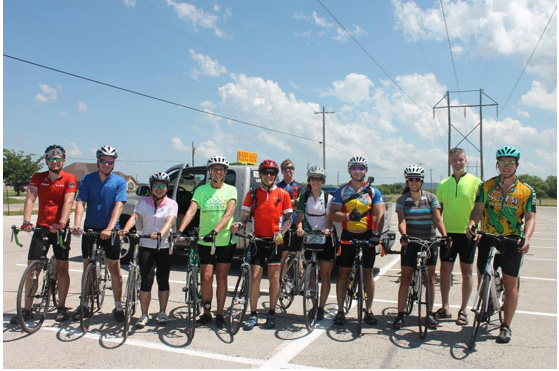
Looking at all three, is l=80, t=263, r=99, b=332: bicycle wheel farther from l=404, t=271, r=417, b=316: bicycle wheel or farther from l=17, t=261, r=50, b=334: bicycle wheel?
l=404, t=271, r=417, b=316: bicycle wheel

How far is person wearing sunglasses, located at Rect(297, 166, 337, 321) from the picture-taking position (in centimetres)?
558

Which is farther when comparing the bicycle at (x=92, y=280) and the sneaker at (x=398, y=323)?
the sneaker at (x=398, y=323)

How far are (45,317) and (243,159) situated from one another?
678 centimetres

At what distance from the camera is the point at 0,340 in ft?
14.8

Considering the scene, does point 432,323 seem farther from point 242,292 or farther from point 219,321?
point 219,321

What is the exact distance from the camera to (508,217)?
15.9ft

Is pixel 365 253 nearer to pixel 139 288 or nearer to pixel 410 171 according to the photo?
pixel 410 171

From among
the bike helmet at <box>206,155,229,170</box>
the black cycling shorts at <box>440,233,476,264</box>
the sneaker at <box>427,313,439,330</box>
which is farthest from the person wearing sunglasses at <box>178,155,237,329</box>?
the black cycling shorts at <box>440,233,476,264</box>

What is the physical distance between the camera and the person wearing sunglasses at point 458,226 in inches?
218

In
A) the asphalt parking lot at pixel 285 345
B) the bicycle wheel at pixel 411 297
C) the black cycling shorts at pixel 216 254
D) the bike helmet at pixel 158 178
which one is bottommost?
the asphalt parking lot at pixel 285 345

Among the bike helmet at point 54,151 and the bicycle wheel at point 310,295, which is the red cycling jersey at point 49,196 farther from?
the bicycle wheel at point 310,295

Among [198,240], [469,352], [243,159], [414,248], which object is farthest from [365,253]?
[243,159]

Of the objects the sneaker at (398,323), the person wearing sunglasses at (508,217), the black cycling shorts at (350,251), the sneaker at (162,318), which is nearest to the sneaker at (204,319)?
the sneaker at (162,318)

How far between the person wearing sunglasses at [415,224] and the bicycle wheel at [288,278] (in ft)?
4.30
